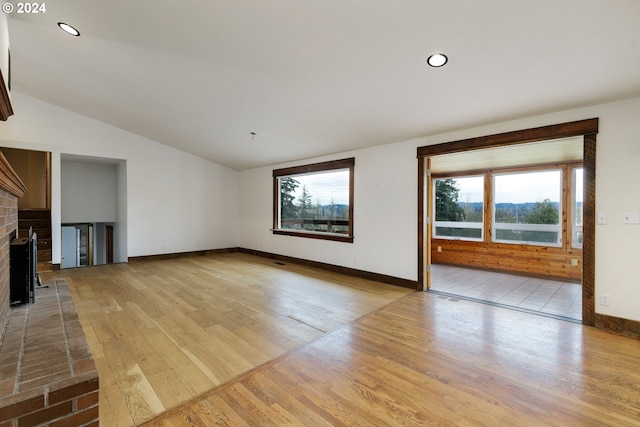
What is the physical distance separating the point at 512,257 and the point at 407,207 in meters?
2.98

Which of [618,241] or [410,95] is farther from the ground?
[410,95]

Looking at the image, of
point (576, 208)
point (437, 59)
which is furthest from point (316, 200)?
point (576, 208)

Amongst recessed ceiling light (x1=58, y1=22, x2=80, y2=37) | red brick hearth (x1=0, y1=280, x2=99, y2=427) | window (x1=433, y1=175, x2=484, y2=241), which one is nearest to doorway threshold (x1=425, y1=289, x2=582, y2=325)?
window (x1=433, y1=175, x2=484, y2=241)

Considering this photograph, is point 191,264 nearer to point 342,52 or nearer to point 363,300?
point 363,300

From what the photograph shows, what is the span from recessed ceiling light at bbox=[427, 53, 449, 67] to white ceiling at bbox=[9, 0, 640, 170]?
0.06m

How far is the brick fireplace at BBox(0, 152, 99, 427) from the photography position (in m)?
1.27

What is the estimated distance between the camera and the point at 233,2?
215 centimetres

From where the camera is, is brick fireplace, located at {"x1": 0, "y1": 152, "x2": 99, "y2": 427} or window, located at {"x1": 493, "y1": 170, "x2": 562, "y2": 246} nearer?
brick fireplace, located at {"x1": 0, "y1": 152, "x2": 99, "y2": 427}

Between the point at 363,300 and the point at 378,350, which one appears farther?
the point at 363,300

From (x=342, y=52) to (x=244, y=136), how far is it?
3.03 meters

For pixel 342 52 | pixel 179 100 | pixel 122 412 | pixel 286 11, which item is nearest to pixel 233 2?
pixel 286 11

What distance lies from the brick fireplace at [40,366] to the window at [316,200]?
3.94 m

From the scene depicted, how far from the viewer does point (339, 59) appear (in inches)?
104

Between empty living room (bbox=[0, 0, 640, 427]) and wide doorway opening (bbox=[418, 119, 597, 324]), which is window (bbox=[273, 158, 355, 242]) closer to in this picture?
empty living room (bbox=[0, 0, 640, 427])
